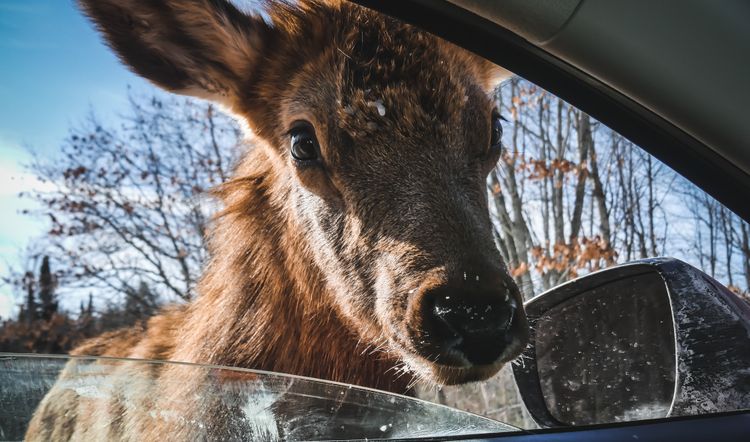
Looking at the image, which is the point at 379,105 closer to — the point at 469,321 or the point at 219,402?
the point at 469,321

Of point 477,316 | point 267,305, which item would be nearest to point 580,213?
point 477,316

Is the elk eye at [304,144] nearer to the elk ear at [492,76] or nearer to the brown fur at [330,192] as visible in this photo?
the brown fur at [330,192]

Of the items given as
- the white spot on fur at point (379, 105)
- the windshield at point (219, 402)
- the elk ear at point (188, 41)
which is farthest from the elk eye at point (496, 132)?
the windshield at point (219, 402)

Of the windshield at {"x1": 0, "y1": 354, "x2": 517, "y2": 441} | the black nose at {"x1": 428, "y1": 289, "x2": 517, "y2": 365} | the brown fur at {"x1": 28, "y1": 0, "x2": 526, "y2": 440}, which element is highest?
the brown fur at {"x1": 28, "y1": 0, "x2": 526, "y2": 440}

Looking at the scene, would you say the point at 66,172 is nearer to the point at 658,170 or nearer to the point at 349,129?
the point at 349,129

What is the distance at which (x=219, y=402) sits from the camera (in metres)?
1.45

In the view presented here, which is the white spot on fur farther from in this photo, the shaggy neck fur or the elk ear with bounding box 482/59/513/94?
the shaggy neck fur

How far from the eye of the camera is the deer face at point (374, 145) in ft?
6.73

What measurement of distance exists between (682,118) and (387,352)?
1271 mm

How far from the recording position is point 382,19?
2307 mm

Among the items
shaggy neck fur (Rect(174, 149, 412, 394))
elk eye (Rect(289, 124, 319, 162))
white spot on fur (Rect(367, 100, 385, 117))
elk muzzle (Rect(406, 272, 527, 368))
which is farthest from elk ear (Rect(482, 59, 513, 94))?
shaggy neck fur (Rect(174, 149, 412, 394))

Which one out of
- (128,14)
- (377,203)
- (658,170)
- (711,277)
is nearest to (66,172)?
(128,14)

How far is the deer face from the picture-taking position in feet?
6.73

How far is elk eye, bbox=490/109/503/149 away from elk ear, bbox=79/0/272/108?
1.09m
